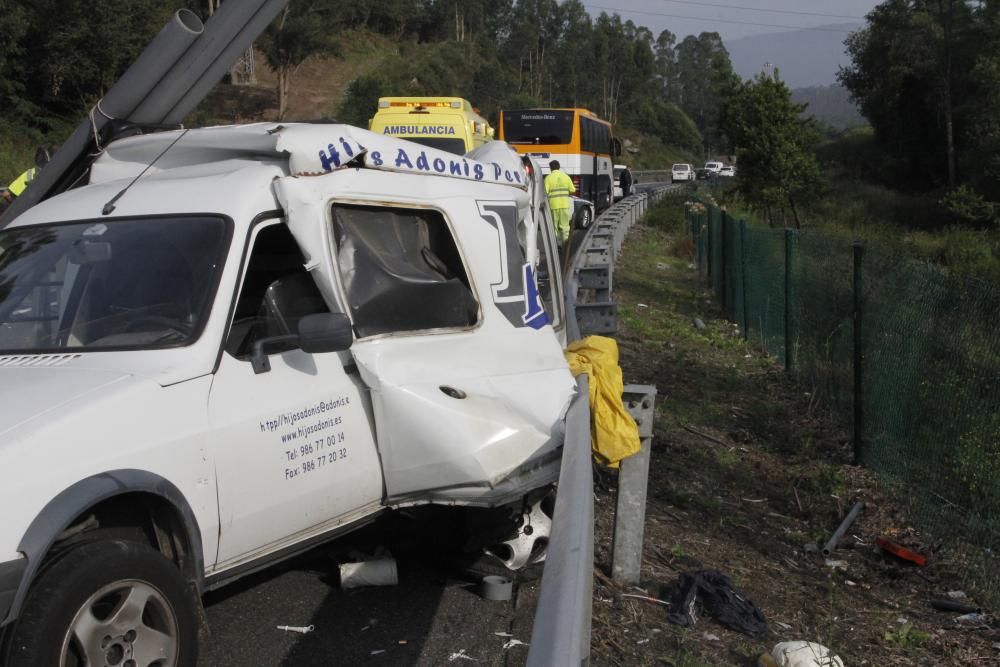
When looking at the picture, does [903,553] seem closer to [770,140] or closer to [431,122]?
Answer: [431,122]

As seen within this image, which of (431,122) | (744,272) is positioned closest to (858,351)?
(744,272)

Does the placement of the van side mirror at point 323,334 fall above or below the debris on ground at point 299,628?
above

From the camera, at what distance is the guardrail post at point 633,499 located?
5.55 m

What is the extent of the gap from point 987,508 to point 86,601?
485 cm

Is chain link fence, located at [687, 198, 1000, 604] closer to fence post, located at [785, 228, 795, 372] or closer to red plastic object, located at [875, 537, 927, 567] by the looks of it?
fence post, located at [785, 228, 795, 372]

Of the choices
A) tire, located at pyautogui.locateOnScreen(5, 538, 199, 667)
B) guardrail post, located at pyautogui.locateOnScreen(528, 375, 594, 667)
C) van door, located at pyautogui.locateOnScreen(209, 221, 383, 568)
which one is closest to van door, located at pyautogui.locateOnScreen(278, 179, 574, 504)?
van door, located at pyautogui.locateOnScreen(209, 221, 383, 568)

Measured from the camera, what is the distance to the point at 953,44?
→ 195 feet

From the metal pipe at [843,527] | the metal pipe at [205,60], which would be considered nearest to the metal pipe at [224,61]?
the metal pipe at [205,60]

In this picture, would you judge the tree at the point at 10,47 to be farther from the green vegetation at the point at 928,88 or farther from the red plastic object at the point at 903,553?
the green vegetation at the point at 928,88

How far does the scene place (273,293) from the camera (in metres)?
4.87

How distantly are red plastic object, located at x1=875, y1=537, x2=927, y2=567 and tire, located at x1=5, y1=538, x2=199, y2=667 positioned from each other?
4.41 meters

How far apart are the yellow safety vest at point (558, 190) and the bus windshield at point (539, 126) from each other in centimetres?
1513

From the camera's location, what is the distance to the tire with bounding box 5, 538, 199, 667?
3332mm

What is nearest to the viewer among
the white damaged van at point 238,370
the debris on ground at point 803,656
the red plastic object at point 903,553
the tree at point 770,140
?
the white damaged van at point 238,370
